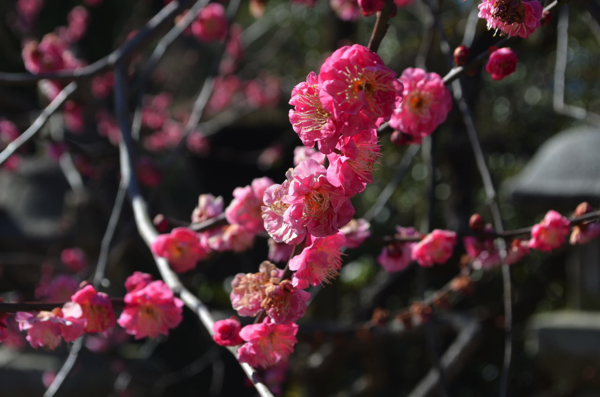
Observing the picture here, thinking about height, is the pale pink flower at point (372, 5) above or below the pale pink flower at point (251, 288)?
above

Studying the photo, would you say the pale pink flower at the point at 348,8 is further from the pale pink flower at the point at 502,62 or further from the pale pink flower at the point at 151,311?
the pale pink flower at the point at 151,311

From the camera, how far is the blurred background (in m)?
2.01

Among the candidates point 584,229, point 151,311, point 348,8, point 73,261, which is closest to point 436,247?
point 584,229

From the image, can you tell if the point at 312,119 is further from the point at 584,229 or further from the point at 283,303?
the point at 584,229

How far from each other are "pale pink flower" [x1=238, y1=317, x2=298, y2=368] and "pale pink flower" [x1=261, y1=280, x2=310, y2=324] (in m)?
0.05

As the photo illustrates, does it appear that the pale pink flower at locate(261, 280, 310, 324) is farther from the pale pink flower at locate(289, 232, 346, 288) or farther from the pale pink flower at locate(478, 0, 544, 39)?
the pale pink flower at locate(478, 0, 544, 39)

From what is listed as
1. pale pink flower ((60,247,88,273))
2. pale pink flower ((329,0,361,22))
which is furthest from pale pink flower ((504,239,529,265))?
pale pink flower ((60,247,88,273))

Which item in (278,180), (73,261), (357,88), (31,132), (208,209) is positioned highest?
(357,88)

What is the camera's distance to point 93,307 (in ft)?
2.43

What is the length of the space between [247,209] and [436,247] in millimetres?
302

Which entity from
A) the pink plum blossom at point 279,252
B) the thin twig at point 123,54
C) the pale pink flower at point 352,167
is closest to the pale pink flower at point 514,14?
the pale pink flower at point 352,167

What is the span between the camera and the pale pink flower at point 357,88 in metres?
0.50

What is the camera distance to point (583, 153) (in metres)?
2.05

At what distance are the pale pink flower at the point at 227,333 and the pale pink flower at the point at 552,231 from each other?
1.57 feet
